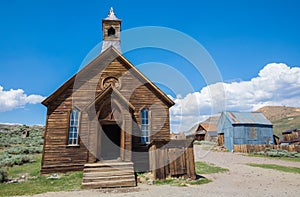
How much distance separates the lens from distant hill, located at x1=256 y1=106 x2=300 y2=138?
93.1m

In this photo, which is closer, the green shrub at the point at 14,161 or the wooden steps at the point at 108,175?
the wooden steps at the point at 108,175

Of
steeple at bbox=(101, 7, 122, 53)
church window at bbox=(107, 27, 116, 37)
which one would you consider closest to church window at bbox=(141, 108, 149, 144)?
steeple at bbox=(101, 7, 122, 53)

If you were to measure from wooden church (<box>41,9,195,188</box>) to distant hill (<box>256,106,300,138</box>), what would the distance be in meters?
91.4

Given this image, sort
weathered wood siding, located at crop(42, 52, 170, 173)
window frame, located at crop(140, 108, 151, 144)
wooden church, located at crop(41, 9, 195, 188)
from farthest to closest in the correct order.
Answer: window frame, located at crop(140, 108, 151, 144) → weathered wood siding, located at crop(42, 52, 170, 173) → wooden church, located at crop(41, 9, 195, 188)

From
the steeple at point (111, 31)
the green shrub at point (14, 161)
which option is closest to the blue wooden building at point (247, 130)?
the steeple at point (111, 31)

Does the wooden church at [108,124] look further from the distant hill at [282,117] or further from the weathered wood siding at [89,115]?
the distant hill at [282,117]

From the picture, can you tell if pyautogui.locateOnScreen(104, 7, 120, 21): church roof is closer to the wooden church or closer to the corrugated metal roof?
the wooden church

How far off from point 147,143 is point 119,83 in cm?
487

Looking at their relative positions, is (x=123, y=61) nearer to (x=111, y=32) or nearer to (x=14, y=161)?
(x=111, y=32)

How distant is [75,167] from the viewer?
12.7 m

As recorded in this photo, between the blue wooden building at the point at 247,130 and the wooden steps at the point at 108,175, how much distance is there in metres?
28.6

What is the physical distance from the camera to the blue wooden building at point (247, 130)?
1362 inches

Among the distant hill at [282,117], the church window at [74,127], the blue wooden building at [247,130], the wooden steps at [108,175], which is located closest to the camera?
the wooden steps at [108,175]

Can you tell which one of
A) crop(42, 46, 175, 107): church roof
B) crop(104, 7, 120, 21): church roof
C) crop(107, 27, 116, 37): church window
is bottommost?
crop(42, 46, 175, 107): church roof
